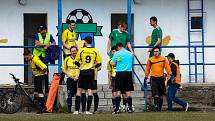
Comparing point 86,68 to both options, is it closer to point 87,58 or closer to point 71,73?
point 87,58

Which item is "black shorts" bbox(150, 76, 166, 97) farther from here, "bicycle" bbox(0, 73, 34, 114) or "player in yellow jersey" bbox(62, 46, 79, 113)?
"bicycle" bbox(0, 73, 34, 114)

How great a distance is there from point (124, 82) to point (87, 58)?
1180mm

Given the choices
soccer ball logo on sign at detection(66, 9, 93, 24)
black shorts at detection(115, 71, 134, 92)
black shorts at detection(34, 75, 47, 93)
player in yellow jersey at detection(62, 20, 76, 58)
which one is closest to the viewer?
black shorts at detection(115, 71, 134, 92)

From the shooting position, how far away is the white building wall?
22.6 meters

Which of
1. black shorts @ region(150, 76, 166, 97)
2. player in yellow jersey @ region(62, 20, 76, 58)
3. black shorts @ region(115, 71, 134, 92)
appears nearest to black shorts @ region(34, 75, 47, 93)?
player in yellow jersey @ region(62, 20, 76, 58)

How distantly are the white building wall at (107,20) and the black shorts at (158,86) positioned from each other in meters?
2.89

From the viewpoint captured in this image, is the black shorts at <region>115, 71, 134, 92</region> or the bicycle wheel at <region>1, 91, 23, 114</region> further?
the bicycle wheel at <region>1, 91, 23, 114</region>

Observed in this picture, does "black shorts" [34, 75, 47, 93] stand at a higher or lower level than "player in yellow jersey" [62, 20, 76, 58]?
lower

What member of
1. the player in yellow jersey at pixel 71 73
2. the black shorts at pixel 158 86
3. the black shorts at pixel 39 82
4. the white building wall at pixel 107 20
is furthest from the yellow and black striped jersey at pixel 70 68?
the white building wall at pixel 107 20

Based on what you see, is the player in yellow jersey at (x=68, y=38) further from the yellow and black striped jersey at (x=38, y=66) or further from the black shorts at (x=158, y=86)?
the black shorts at (x=158, y=86)

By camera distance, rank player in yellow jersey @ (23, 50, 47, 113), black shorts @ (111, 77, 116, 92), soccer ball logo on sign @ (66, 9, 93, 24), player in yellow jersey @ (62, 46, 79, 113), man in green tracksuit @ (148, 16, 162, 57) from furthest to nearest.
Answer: soccer ball logo on sign @ (66, 9, 93, 24) → man in green tracksuit @ (148, 16, 162, 57) → player in yellow jersey @ (23, 50, 47, 113) → player in yellow jersey @ (62, 46, 79, 113) → black shorts @ (111, 77, 116, 92)

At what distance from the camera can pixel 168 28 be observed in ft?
75.8

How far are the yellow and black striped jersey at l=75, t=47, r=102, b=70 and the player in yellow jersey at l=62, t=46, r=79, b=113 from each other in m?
0.84

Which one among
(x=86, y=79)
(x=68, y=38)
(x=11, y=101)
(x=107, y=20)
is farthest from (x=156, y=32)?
(x=11, y=101)
